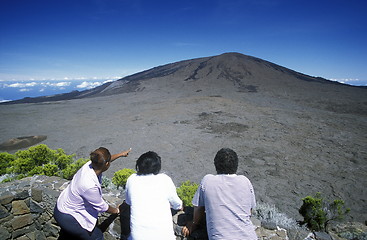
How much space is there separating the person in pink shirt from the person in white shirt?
41 cm

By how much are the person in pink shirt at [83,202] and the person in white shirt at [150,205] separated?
0.41 metres

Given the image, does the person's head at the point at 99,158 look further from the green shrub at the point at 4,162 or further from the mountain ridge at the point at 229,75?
the mountain ridge at the point at 229,75

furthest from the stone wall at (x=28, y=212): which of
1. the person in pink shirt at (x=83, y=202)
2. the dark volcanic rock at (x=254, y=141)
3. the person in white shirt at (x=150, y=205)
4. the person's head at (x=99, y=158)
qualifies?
the dark volcanic rock at (x=254, y=141)

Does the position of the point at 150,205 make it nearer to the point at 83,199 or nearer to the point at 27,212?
the point at 83,199

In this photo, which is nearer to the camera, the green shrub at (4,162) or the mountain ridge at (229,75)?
the green shrub at (4,162)

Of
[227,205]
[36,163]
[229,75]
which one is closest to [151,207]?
[227,205]

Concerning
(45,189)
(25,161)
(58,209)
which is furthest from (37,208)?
(25,161)

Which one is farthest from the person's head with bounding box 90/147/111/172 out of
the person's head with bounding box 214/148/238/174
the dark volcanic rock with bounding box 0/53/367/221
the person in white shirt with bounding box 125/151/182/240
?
the dark volcanic rock with bounding box 0/53/367/221

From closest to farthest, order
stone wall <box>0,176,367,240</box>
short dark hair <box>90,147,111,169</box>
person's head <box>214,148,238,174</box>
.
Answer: person's head <box>214,148,238,174</box> < short dark hair <box>90,147,111,169</box> < stone wall <box>0,176,367,240</box>

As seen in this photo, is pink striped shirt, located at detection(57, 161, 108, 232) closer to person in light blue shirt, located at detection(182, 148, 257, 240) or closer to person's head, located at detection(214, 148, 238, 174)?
person in light blue shirt, located at detection(182, 148, 257, 240)

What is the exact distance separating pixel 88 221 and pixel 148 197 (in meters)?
0.91

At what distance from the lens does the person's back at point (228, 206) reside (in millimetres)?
1870

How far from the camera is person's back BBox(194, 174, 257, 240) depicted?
187 cm

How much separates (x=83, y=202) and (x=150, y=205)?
33.5 inches
